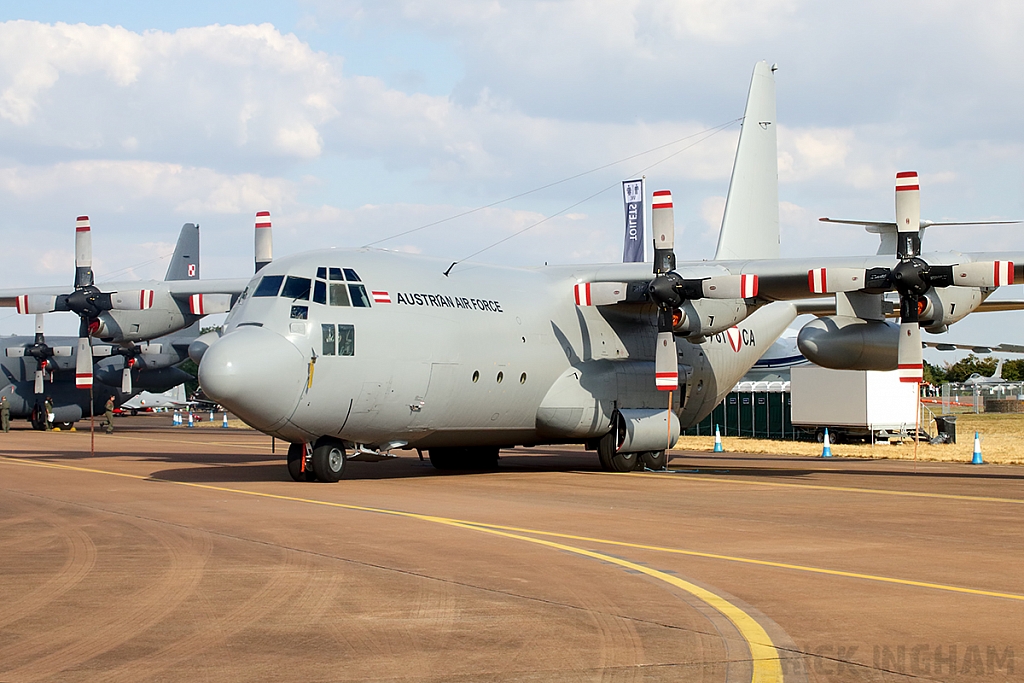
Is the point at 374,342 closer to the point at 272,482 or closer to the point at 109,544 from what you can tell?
the point at 272,482

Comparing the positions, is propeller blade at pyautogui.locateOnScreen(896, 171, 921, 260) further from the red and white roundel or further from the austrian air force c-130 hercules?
the red and white roundel

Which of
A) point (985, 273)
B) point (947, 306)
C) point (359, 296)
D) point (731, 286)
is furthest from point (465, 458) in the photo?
point (985, 273)

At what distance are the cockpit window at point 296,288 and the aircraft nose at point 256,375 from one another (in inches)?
33.3

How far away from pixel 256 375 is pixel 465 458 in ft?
27.1

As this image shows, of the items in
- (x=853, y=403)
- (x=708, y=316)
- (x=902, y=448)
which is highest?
(x=708, y=316)

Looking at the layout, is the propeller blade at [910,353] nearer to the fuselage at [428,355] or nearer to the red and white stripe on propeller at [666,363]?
the red and white stripe on propeller at [666,363]

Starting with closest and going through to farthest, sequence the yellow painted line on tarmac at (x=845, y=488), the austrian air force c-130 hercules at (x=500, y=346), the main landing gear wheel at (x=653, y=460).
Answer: the yellow painted line on tarmac at (x=845, y=488) < the austrian air force c-130 hercules at (x=500, y=346) < the main landing gear wheel at (x=653, y=460)

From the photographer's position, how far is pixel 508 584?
872 cm

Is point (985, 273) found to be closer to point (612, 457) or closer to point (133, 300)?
point (612, 457)

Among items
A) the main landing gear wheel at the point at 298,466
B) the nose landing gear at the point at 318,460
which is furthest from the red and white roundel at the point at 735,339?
the main landing gear wheel at the point at 298,466

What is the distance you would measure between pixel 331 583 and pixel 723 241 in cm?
2016

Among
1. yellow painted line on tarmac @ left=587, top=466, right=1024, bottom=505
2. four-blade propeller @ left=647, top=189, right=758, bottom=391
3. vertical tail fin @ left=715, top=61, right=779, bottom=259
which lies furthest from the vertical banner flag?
yellow painted line on tarmac @ left=587, top=466, right=1024, bottom=505

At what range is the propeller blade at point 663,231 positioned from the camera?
72.6 feet

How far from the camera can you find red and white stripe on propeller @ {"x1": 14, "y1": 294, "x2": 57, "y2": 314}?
29234 millimetres
